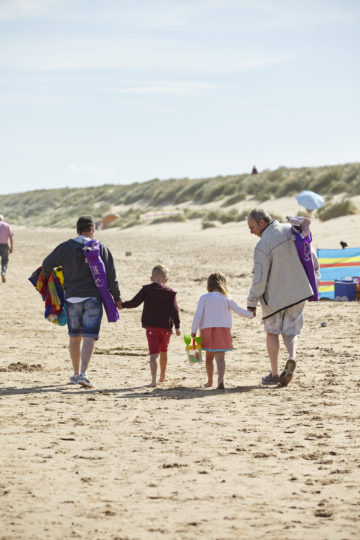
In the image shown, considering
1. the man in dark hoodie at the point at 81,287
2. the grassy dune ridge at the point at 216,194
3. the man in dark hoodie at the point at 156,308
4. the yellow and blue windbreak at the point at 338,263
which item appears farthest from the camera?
the grassy dune ridge at the point at 216,194

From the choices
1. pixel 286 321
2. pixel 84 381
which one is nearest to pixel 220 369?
pixel 286 321

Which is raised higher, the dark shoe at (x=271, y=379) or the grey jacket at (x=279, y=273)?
the grey jacket at (x=279, y=273)

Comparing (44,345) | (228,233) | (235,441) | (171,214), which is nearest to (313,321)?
(44,345)

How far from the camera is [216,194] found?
5319 centimetres

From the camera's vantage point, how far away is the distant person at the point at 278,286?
866 centimetres

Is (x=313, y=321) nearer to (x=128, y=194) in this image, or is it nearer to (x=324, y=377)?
(x=324, y=377)

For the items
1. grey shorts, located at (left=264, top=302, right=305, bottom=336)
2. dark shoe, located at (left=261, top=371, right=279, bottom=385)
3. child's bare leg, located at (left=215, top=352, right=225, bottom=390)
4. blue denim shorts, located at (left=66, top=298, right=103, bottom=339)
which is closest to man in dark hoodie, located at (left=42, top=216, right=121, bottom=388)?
blue denim shorts, located at (left=66, top=298, right=103, bottom=339)

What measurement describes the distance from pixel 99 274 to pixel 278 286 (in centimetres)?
184

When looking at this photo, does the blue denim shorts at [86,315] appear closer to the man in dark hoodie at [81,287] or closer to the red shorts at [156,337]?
the man in dark hoodie at [81,287]

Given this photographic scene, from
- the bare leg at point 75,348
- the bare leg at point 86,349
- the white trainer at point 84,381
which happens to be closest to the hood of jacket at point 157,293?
the bare leg at point 86,349

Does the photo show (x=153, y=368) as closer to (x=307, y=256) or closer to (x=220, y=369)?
(x=220, y=369)

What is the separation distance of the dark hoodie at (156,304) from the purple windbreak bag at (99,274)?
23 centimetres

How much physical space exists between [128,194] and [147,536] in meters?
67.9

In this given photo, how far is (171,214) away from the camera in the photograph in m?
45.5
